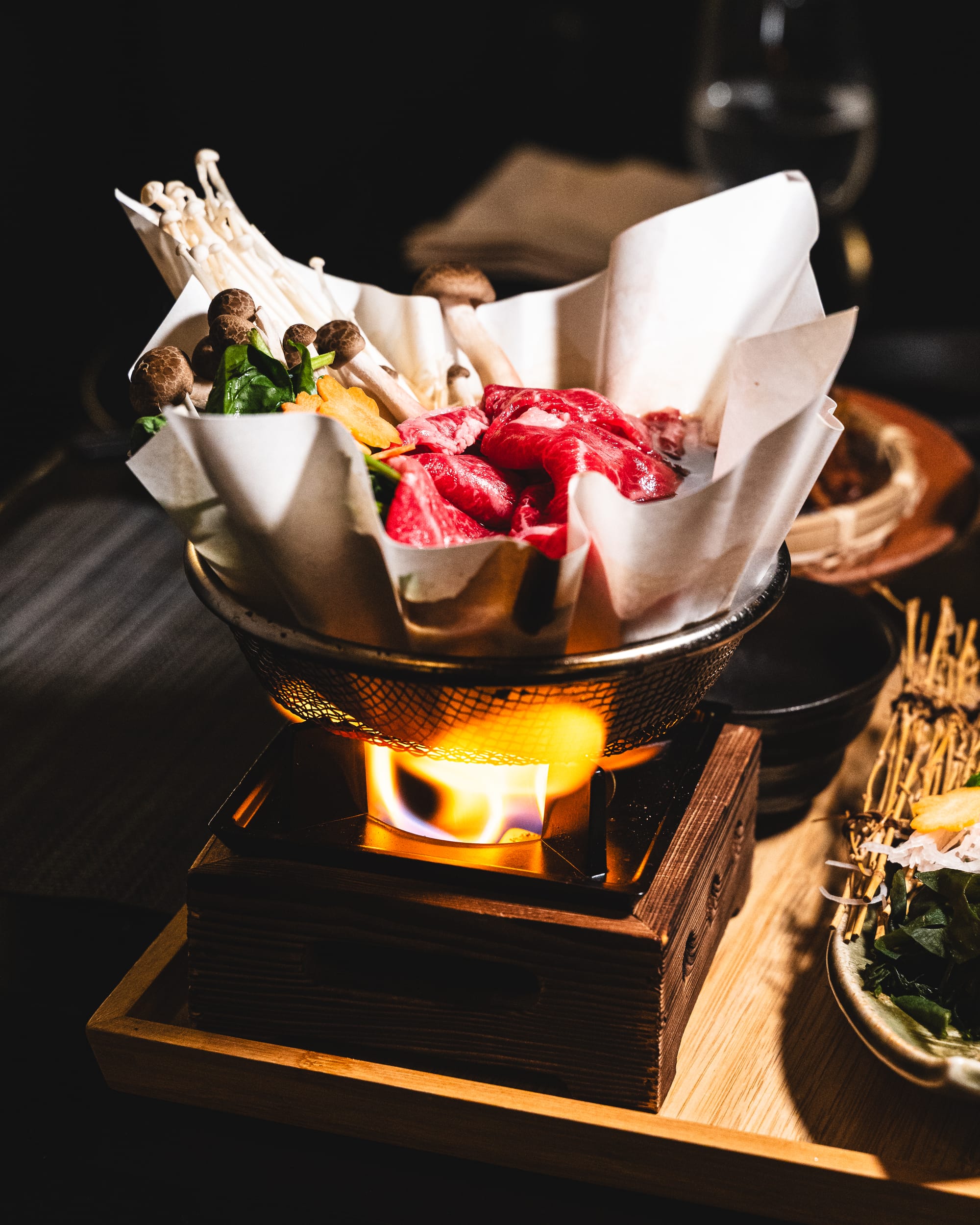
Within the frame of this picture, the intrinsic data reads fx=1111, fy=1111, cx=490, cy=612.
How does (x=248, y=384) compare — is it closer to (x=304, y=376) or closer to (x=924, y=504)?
(x=304, y=376)

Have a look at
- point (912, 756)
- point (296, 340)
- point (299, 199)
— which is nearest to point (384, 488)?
point (296, 340)

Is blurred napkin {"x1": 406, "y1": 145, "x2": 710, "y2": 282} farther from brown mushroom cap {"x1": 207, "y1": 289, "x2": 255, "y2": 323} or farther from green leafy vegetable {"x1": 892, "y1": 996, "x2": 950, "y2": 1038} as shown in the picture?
green leafy vegetable {"x1": 892, "y1": 996, "x2": 950, "y2": 1038}

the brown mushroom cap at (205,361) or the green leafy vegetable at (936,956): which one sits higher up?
the brown mushroom cap at (205,361)

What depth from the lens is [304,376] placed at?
97cm

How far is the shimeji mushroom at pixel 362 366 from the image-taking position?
1.02 metres

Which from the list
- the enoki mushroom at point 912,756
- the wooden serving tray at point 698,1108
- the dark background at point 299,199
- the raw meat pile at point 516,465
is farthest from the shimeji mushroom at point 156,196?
the enoki mushroom at point 912,756

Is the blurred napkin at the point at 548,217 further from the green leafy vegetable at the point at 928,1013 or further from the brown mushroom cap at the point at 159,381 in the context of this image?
the green leafy vegetable at the point at 928,1013

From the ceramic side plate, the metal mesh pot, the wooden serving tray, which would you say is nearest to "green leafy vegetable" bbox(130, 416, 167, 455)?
the metal mesh pot

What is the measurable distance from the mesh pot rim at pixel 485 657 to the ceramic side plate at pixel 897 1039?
0.42 meters

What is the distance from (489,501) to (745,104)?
8.30 feet

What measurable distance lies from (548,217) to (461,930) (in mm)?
2564

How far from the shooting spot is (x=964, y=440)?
2500 mm

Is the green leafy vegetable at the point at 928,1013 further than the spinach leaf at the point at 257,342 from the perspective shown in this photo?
Yes

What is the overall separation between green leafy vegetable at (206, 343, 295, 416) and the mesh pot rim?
0.54 ft
